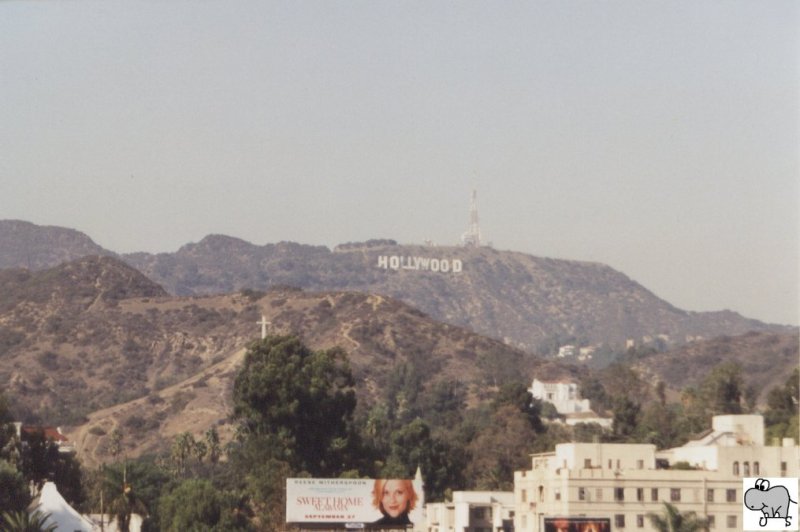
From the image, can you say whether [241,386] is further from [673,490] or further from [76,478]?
[673,490]

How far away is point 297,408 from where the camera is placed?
169 m

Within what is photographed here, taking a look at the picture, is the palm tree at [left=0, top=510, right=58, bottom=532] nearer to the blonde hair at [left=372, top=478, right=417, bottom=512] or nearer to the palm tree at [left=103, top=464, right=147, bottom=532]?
the palm tree at [left=103, top=464, right=147, bottom=532]

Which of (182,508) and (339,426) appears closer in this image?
(182,508)

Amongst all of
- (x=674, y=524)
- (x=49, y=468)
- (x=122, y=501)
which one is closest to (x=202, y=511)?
(x=122, y=501)

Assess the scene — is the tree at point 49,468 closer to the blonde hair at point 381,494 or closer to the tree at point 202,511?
the tree at point 202,511

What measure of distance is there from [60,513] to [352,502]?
84.0ft

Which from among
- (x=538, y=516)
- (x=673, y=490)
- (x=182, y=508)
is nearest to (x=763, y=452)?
(x=673, y=490)

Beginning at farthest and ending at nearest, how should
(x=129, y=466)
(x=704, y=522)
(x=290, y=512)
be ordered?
(x=129, y=466)
(x=290, y=512)
(x=704, y=522)

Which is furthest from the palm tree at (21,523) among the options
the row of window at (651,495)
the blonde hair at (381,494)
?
the row of window at (651,495)

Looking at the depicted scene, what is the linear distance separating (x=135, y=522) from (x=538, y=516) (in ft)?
120

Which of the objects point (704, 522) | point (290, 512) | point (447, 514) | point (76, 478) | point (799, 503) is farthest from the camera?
point (76, 478)

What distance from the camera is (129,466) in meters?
183

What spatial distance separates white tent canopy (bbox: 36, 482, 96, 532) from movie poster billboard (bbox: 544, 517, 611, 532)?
44.4 m

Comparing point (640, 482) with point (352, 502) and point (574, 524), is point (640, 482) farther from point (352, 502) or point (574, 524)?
point (352, 502)
